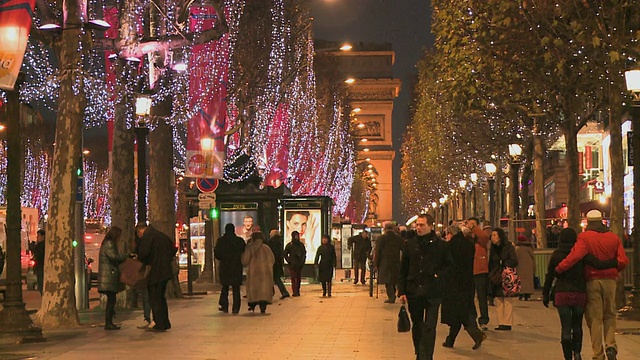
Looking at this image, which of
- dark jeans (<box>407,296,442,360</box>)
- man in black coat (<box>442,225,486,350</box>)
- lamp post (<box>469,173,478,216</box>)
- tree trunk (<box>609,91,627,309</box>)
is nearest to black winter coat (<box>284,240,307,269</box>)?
tree trunk (<box>609,91,627,309</box>)

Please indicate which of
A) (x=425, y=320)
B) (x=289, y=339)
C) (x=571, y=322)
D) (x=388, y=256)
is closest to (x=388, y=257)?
(x=388, y=256)

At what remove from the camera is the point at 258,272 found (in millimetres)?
24109

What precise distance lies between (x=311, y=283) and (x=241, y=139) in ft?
28.9

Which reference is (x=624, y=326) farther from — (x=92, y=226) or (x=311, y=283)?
(x=92, y=226)

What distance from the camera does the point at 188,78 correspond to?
32.0 metres

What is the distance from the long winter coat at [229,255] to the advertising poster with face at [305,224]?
14.5 m

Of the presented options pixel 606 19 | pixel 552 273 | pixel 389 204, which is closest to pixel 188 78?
pixel 606 19

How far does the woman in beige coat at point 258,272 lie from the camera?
2384cm

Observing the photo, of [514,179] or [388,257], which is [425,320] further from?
[514,179]

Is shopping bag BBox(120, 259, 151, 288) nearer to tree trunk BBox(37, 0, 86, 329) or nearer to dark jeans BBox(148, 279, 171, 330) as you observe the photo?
dark jeans BBox(148, 279, 171, 330)

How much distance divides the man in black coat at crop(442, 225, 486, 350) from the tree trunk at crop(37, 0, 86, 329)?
708cm

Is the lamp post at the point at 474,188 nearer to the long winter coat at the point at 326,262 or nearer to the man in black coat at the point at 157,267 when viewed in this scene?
the long winter coat at the point at 326,262

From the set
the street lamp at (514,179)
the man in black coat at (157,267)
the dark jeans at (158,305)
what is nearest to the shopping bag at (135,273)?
the man in black coat at (157,267)

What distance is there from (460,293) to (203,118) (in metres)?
16.5
